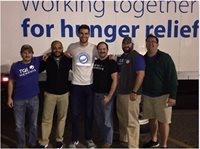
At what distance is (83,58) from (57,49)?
0.37 m

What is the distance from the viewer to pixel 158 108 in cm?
444

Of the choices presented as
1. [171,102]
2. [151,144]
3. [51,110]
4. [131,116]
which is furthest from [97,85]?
[151,144]

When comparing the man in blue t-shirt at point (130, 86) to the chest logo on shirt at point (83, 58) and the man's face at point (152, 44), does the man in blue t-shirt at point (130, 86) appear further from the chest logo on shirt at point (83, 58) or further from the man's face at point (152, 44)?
the chest logo on shirt at point (83, 58)

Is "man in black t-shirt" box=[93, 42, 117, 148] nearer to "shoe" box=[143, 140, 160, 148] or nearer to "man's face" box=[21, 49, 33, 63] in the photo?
"shoe" box=[143, 140, 160, 148]

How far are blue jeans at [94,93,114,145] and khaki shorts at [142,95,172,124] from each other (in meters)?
0.50

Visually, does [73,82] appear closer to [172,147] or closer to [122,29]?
[122,29]

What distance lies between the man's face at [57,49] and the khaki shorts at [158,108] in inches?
51.7

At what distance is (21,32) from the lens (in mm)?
4867

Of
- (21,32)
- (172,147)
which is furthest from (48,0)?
(172,147)

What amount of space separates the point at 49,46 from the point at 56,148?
4.94 ft

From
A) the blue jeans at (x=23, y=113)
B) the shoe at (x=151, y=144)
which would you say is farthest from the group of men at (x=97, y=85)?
the shoe at (x=151, y=144)

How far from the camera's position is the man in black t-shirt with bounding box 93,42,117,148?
4.36m

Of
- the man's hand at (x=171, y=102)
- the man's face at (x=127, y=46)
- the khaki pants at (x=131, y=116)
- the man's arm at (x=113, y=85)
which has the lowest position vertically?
the khaki pants at (x=131, y=116)

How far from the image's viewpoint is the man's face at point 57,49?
172 inches
